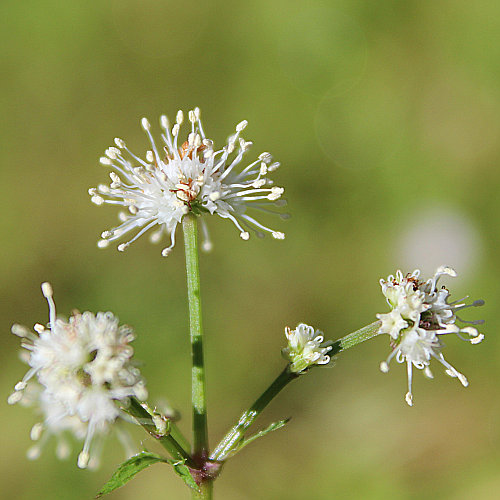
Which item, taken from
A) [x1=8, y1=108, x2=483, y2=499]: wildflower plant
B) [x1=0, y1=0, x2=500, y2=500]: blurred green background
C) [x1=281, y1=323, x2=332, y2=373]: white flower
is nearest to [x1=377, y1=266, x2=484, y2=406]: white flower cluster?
[x1=8, y1=108, x2=483, y2=499]: wildflower plant

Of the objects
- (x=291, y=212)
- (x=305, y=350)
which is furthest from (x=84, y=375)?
(x=291, y=212)

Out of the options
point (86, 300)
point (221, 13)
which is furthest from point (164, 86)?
point (86, 300)

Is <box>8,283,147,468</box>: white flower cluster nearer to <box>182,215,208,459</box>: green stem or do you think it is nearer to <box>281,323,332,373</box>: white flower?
<box>182,215,208,459</box>: green stem

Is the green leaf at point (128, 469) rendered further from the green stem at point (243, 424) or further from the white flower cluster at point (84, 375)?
the green stem at point (243, 424)

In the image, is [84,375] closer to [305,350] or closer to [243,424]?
[243,424]

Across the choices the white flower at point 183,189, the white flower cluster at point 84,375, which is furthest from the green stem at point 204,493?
the white flower at point 183,189

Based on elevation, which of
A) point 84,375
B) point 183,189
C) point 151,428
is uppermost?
point 183,189

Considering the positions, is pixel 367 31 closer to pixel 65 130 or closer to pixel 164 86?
pixel 164 86
